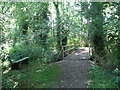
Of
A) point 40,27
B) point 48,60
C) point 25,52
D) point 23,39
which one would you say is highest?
point 40,27

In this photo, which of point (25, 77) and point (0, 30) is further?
point (25, 77)

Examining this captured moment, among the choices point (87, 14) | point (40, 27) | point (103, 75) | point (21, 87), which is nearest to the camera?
point (21, 87)

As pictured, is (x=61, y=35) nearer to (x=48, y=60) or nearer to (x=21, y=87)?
(x=48, y=60)

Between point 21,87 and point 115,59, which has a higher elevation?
point 115,59

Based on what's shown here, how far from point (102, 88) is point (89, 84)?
538mm

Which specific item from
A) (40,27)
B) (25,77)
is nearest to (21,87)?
(25,77)

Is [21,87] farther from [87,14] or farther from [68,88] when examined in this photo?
[87,14]

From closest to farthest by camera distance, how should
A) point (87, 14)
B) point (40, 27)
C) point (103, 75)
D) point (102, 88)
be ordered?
point (102, 88) < point (103, 75) < point (87, 14) < point (40, 27)

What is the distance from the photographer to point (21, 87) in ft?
14.1

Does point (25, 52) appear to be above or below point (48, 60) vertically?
above

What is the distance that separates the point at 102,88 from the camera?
399 cm

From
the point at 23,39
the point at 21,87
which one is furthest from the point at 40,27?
the point at 21,87

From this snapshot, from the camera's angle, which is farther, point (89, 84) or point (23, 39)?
point (23, 39)

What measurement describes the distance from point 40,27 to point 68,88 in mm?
6937
